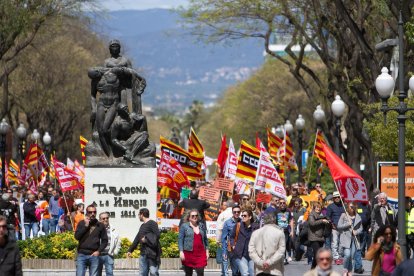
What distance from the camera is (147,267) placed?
21375 mm

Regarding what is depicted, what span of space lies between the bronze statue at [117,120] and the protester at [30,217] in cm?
675

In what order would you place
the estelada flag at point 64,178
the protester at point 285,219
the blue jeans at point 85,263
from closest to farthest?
the blue jeans at point 85,263 < the protester at point 285,219 < the estelada flag at point 64,178

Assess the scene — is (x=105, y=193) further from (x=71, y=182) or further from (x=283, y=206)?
(x=71, y=182)

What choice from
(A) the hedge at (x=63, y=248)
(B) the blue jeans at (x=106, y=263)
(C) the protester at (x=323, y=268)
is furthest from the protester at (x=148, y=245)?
(C) the protester at (x=323, y=268)

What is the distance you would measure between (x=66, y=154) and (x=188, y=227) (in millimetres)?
60545

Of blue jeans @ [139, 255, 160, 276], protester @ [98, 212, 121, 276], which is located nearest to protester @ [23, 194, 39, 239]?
protester @ [98, 212, 121, 276]

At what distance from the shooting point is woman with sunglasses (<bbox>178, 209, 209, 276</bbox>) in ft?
69.2

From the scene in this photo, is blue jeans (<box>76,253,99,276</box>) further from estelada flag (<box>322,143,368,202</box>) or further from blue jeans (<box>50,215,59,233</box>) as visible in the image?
blue jeans (<box>50,215,59,233</box>)

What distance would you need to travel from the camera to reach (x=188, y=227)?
21.1 meters

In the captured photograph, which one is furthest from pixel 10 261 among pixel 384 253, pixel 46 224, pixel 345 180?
pixel 46 224

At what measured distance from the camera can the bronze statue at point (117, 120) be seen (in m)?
27.3

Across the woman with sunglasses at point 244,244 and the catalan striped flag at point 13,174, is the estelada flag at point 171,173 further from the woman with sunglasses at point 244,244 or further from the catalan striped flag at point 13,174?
the catalan striped flag at point 13,174

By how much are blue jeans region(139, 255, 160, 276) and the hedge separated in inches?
189

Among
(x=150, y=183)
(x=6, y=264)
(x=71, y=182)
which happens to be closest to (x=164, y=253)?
(x=150, y=183)
